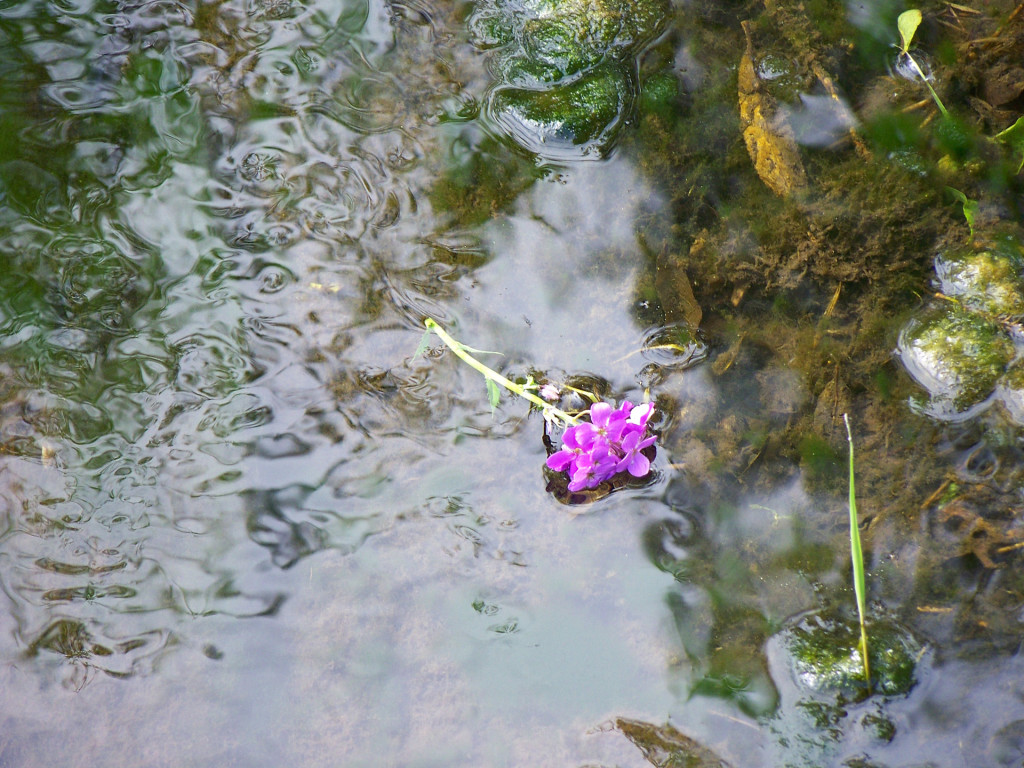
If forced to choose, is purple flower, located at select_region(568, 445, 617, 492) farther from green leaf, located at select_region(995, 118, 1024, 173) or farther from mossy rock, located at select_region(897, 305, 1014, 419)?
green leaf, located at select_region(995, 118, 1024, 173)

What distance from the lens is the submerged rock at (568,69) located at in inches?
118

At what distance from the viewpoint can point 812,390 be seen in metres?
2.69

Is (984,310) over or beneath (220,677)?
over

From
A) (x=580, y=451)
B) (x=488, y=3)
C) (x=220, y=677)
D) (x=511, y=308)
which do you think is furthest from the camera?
(x=488, y=3)

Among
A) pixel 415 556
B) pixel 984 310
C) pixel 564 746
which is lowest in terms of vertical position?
pixel 564 746

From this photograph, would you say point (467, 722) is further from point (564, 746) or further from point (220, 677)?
point (220, 677)

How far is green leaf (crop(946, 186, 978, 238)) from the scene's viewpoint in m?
2.67

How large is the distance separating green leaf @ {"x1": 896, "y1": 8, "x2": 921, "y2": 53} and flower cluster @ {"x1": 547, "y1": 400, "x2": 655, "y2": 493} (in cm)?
202

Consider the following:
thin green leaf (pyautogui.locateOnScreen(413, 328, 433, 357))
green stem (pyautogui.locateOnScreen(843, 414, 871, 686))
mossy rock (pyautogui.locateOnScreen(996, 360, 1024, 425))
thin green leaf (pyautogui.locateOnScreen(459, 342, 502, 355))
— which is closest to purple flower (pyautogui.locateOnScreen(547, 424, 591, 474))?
thin green leaf (pyautogui.locateOnScreen(459, 342, 502, 355))

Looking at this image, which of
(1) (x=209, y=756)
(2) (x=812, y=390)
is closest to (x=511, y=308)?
(2) (x=812, y=390)

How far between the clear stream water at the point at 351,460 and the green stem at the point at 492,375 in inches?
5.0

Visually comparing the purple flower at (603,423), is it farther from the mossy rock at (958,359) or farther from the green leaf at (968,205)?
the green leaf at (968,205)

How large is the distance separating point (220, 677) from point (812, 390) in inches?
102

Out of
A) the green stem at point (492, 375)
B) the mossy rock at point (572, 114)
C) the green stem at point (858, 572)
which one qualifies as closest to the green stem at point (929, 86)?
the mossy rock at point (572, 114)
